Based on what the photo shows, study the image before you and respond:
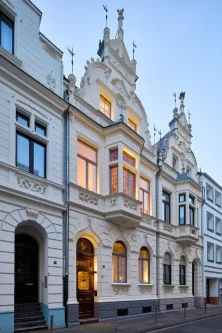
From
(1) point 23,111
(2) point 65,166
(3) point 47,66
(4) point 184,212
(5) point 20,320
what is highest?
(3) point 47,66

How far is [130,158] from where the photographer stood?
2127 centimetres

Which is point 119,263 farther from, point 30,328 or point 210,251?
point 210,251

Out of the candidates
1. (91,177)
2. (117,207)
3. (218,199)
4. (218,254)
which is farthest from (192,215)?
(91,177)

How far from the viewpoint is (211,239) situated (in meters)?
35.5

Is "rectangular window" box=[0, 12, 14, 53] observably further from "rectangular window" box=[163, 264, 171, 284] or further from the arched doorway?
"rectangular window" box=[163, 264, 171, 284]

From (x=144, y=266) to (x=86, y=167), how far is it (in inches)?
320

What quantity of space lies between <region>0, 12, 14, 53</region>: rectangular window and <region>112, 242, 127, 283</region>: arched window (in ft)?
37.3

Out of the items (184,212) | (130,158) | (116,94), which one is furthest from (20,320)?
(184,212)

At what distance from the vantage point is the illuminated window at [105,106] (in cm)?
2092

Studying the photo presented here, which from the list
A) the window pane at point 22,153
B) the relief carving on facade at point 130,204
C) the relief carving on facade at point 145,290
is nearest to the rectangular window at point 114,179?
the relief carving on facade at point 130,204

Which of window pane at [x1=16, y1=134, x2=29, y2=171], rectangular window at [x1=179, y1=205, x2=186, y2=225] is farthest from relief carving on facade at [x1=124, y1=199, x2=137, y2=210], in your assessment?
rectangular window at [x1=179, y1=205, x2=186, y2=225]

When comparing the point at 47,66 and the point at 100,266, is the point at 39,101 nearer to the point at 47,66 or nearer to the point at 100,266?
the point at 47,66

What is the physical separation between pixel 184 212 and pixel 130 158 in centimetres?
949

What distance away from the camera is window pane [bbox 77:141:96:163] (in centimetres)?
1881
